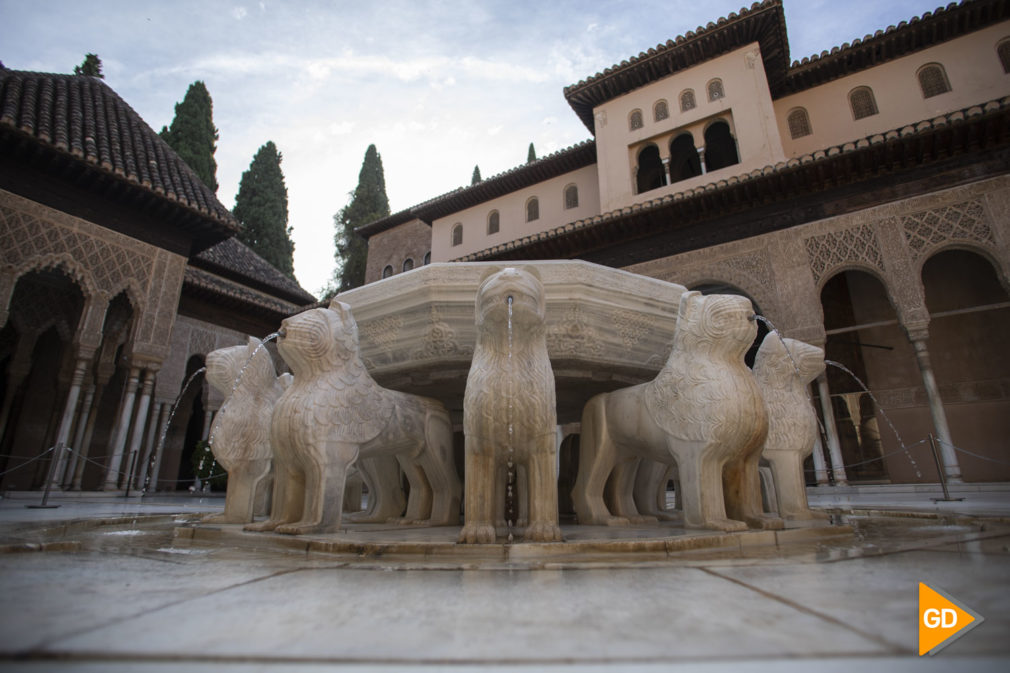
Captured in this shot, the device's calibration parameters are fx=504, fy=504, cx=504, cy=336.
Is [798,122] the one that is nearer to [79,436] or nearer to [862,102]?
[862,102]

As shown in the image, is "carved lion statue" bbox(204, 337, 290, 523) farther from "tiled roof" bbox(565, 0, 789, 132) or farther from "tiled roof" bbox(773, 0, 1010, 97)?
"tiled roof" bbox(773, 0, 1010, 97)

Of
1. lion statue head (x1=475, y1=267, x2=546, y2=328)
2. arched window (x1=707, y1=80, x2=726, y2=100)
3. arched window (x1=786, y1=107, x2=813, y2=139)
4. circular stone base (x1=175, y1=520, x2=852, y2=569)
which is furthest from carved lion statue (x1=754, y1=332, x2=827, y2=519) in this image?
arched window (x1=786, y1=107, x2=813, y2=139)

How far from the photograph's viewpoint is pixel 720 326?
2.80 m

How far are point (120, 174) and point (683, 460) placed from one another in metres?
11.1

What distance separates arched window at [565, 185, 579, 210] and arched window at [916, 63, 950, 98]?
8631 millimetres

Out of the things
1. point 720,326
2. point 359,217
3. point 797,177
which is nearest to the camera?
point 720,326

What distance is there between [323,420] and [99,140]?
1108cm

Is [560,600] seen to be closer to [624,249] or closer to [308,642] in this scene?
[308,642]

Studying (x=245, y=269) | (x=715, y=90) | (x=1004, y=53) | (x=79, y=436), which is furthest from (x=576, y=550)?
(x=245, y=269)

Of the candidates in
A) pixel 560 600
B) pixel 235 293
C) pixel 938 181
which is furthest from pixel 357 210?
pixel 560 600

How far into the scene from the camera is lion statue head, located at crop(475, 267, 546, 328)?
238cm

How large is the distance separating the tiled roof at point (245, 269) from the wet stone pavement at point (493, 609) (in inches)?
610

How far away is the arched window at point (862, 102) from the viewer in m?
11.9

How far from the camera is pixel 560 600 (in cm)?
121
